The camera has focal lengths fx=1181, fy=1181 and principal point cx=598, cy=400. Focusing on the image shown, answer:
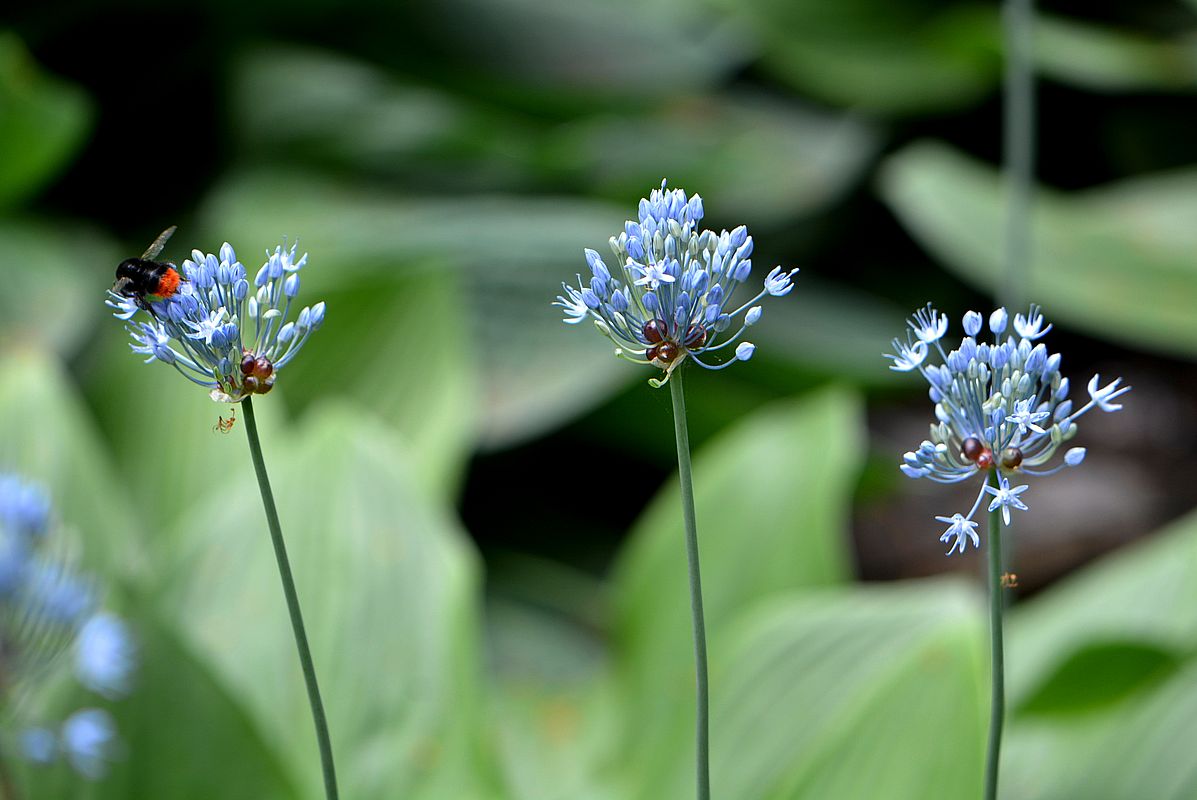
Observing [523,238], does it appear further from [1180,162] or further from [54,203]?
[1180,162]

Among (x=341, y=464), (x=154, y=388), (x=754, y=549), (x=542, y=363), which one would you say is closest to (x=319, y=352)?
(x=154, y=388)

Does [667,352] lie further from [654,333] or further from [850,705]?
[850,705]

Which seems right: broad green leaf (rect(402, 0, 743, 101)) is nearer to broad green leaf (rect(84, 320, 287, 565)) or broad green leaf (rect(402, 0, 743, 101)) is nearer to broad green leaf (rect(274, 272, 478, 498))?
A: broad green leaf (rect(274, 272, 478, 498))

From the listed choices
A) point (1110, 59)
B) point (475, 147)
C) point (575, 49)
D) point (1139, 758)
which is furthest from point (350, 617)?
point (1110, 59)

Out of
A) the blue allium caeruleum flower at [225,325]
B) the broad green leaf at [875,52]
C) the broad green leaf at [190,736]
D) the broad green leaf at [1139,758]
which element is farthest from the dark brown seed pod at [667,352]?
the broad green leaf at [875,52]

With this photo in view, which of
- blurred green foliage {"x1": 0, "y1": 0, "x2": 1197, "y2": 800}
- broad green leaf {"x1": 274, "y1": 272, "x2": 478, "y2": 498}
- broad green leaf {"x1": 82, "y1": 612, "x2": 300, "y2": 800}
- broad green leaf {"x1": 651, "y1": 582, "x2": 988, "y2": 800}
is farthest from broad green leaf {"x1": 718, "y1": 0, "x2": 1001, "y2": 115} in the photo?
broad green leaf {"x1": 82, "y1": 612, "x2": 300, "y2": 800}

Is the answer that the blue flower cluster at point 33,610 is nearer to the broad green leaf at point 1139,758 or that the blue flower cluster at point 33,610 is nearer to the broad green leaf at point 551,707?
the broad green leaf at point 551,707
